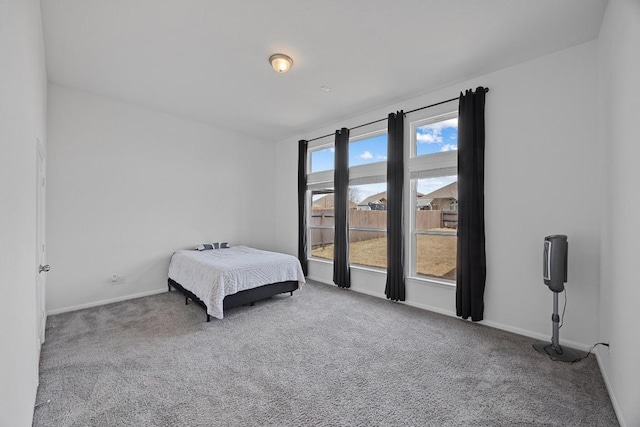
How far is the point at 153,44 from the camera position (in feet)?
9.16

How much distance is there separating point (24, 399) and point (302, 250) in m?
4.33

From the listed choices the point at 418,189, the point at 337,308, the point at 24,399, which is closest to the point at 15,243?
the point at 24,399

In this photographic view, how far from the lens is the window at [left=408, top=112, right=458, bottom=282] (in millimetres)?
3717

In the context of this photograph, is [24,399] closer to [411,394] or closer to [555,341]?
[411,394]

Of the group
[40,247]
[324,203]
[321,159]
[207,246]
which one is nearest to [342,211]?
[324,203]

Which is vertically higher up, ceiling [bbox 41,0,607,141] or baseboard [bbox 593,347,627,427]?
ceiling [bbox 41,0,607,141]

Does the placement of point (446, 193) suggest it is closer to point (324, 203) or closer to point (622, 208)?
point (622, 208)

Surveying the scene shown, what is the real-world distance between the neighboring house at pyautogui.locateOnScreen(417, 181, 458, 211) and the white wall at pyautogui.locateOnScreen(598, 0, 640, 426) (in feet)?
4.79

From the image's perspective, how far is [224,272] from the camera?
348 centimetres

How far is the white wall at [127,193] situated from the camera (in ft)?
12.2

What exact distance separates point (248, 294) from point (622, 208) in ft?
12.4

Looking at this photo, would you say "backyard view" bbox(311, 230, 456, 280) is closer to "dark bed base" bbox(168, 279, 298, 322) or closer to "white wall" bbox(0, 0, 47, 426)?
"dark bed base" bbox(168, 279, 298, 322)

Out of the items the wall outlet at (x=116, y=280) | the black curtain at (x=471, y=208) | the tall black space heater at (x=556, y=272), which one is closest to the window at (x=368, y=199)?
the black curtain at (x=471, y=208)

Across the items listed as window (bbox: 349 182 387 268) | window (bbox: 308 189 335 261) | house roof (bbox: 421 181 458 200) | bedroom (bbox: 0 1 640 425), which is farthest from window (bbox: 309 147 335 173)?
house roof (bbox: 421 181 458 200)
